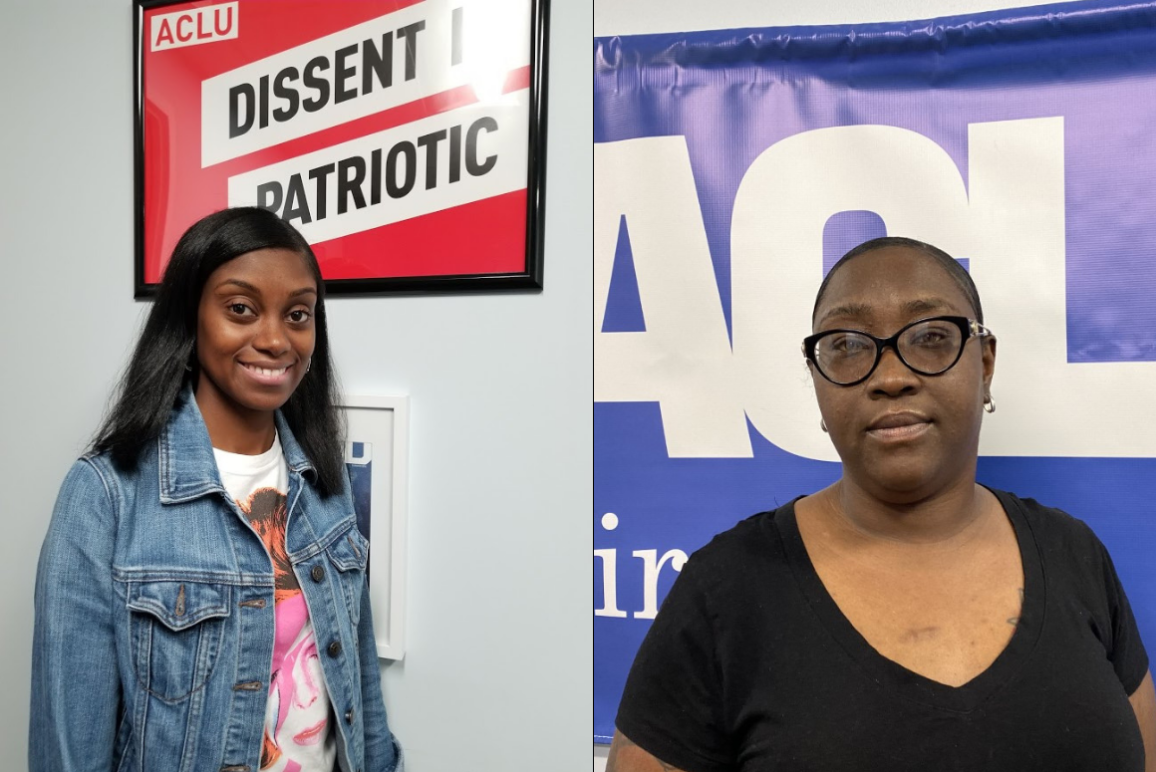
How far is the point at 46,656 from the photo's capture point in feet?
3.15

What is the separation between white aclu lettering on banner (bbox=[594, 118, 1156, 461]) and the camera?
44.2 inches

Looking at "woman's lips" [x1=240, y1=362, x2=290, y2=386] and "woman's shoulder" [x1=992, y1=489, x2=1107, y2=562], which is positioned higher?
"woman's lips" [x1=240, y1=362, x2=290, y2=386]

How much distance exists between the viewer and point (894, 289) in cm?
81

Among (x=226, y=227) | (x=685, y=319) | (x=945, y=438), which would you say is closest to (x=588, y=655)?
(x=685, y=319)

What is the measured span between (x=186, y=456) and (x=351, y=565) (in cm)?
28

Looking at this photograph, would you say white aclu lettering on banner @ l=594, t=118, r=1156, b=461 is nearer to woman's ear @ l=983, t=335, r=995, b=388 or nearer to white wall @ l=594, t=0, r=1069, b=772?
white wall @ l=594, t=0, r=1069, b=772

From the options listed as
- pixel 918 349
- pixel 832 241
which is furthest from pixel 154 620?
pixel 832 241

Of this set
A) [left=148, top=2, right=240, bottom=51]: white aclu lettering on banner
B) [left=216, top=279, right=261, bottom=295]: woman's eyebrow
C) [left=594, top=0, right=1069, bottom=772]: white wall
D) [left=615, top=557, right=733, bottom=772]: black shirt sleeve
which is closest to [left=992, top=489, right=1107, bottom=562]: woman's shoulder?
[left=615, top=557, right=733, bottom=772]: black shirt sleeve

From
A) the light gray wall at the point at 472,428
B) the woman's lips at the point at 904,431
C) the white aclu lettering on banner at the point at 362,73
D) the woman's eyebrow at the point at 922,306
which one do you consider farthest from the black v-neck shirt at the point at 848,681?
the white aclu lettering on banner at the point at 362,73

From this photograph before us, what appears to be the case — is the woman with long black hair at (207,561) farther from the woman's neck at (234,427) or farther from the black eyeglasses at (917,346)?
the black eyeglasses at (917,346)

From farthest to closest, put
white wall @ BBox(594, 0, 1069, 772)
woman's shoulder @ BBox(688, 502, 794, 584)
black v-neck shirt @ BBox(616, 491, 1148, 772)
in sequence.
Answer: white wall @ BBox(594, 0, 1069, 772), woman's shoulder @ BBox(688, 502, 794, 584), black v-neck shirt @ BBox(616, 491, 1148, 772)

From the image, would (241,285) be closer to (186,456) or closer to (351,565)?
(186,456)

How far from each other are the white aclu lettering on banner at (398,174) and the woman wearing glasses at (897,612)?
0.62 m

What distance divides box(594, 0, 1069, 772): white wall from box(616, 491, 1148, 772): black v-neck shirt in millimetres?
545
